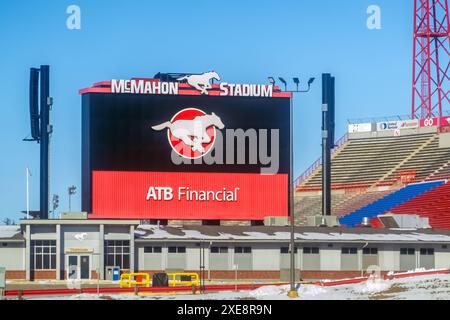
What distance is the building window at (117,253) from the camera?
9688cm

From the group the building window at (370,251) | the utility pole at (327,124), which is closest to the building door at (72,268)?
the building window at (370,251)

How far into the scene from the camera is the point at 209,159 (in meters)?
109

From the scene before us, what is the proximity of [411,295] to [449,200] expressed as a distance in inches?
2896

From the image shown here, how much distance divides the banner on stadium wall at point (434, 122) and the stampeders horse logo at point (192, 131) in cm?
6788

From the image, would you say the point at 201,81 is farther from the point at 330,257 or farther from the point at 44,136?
the point at 330,257

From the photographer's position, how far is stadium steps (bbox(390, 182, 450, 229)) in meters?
132

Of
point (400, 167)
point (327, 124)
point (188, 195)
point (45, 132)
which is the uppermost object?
point (327, 124)

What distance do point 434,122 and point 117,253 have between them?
84415mm

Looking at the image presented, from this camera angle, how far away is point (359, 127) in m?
184

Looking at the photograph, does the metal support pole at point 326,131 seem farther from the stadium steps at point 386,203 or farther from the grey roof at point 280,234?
the stadium steps at point 386,203

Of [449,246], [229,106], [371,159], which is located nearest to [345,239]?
[449,246]

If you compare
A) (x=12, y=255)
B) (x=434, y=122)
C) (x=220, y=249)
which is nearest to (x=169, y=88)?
(x=220, y=249)
